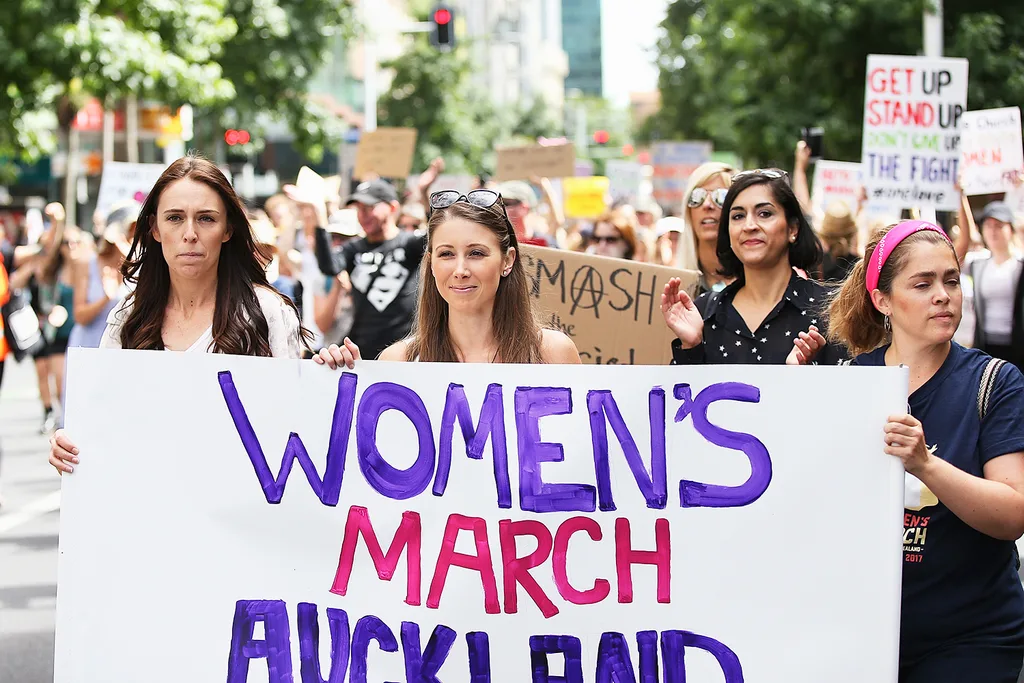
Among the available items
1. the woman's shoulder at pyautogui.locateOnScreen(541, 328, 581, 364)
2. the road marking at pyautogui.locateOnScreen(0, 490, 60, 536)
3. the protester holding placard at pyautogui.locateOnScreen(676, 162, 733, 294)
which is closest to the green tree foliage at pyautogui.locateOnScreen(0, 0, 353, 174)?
the road marking at pyautogui.locateOnScreen(0, 490, 60, 536)

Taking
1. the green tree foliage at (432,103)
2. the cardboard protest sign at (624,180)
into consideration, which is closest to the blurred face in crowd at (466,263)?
the cardboard protest sign at (624,180)

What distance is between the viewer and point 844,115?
60.6 feet

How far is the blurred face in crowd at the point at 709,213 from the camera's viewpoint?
530cm

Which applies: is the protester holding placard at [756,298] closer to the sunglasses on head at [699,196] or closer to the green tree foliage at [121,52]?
the sunglasses on head at [699,196]

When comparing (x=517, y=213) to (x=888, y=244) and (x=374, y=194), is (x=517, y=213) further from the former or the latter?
(x=888, y=244)

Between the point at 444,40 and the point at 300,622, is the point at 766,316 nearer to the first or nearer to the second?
the point at 300,622

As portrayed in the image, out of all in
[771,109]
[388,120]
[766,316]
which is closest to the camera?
[766,316]

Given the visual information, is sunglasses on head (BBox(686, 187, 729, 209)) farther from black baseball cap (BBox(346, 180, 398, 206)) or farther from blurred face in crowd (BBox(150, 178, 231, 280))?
black baseball cap (BBox(346, 180, 398, 206))

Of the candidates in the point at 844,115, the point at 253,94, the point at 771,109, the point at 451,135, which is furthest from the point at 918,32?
the point at 451,135

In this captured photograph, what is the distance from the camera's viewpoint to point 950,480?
117 inches

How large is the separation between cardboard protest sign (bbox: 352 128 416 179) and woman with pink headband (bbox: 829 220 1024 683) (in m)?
9.45

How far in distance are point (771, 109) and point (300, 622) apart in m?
18.8

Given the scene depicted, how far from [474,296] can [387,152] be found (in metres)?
9.26

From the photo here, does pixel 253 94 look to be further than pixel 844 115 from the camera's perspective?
Yes
